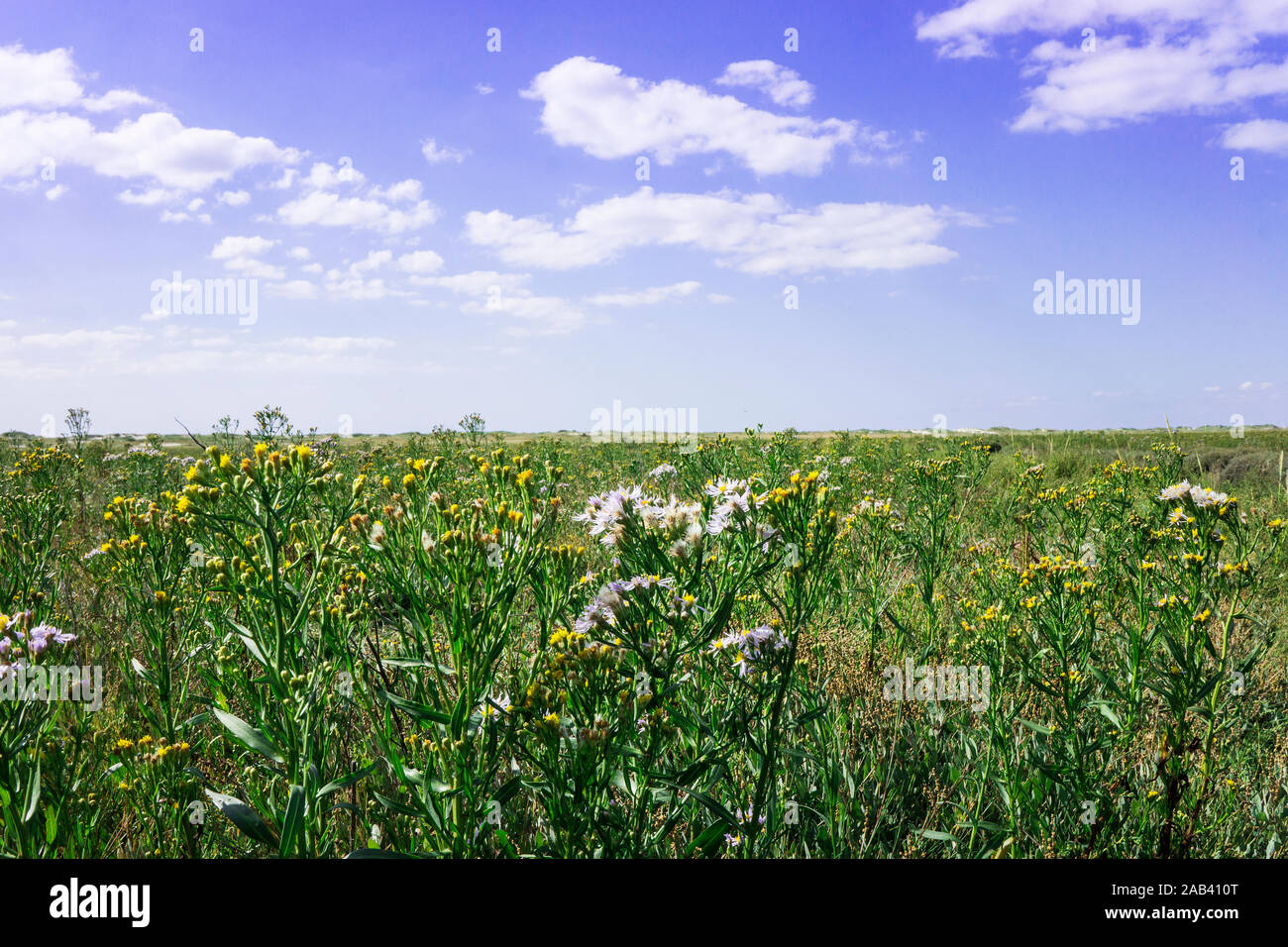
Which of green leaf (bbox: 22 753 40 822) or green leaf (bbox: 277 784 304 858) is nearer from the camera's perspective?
green leaf (bbox: 277 784 304 858)

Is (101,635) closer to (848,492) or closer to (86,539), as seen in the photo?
(86,539)

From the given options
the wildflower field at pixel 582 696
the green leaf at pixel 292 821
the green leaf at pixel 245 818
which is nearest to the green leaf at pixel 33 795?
the wildflower field at pixel 582 696

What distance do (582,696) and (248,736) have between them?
32.4 inches

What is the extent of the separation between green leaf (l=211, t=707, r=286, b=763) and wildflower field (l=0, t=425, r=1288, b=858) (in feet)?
0.05

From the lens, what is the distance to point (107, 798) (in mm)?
2494

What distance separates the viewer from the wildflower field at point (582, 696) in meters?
1.67

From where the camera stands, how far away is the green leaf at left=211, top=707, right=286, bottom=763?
1.63 metres

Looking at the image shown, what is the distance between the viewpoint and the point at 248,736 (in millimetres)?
1662

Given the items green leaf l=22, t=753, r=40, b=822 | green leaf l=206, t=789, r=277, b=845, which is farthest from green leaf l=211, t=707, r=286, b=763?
green leaf l=22, t=753, r=40, b=822

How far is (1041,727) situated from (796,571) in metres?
1.40

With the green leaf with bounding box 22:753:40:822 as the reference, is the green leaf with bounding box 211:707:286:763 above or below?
above

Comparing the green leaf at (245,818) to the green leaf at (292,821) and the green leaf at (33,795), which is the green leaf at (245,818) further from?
the green leaf at (33,795)

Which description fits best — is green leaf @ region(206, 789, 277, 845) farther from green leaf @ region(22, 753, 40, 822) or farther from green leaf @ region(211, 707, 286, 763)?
green leaf @ region(22, 753, 40, 822)

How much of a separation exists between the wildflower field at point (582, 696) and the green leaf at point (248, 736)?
0.01 m
